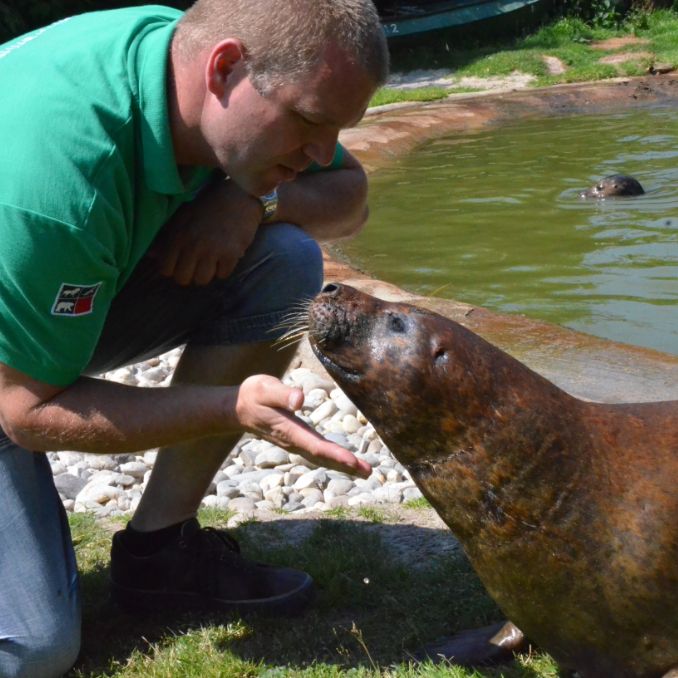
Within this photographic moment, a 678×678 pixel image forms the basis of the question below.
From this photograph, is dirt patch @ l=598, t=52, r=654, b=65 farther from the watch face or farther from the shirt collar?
the shirt collar

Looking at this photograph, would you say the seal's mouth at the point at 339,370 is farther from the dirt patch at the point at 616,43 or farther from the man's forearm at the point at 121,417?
the dirt patch at the point at 616,43

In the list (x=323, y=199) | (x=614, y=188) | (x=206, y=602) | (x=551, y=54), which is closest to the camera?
(x=206, y=602)

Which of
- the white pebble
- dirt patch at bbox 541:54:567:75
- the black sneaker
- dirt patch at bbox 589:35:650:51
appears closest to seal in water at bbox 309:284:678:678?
the black sneaker

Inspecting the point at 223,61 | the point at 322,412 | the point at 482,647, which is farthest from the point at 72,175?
the point at 322,412

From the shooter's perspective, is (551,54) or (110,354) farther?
(551,54)

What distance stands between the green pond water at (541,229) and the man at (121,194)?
4350 millimetres

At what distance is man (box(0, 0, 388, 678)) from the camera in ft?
9.87

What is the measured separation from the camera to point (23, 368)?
3102 mm

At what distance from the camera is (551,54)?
22.3 meters

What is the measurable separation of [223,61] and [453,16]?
21.6 m

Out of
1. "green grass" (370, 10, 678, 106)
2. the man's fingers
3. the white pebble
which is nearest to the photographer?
the man's fingers

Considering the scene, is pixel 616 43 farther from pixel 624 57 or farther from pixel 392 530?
pixel 392 530

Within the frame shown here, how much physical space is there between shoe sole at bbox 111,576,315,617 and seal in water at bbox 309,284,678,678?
0.76 meters

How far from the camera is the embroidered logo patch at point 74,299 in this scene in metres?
3.06
